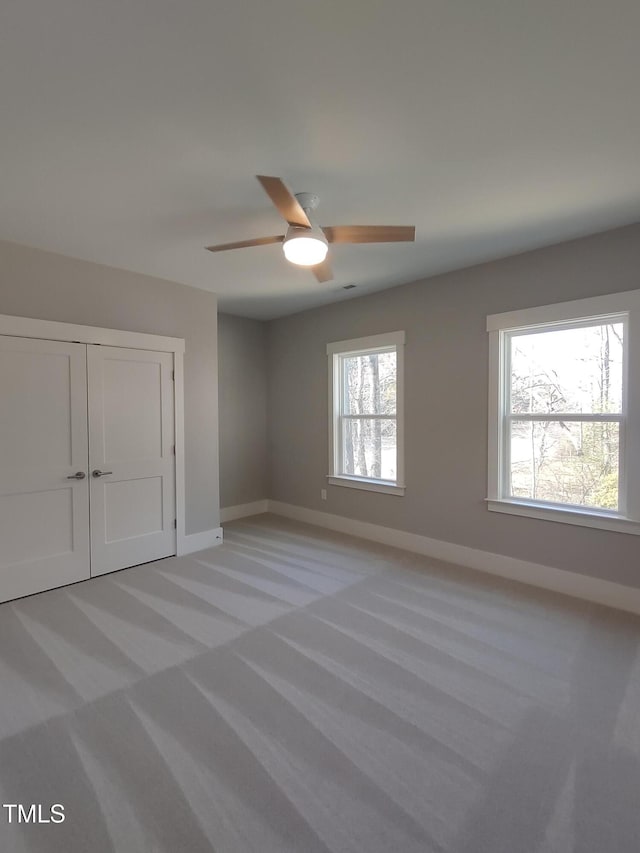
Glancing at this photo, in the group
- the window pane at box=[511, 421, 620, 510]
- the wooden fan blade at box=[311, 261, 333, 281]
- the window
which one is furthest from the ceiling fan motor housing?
the window pane at box=[511, 421, 620, 510]

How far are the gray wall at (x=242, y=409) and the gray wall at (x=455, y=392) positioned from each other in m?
0.65

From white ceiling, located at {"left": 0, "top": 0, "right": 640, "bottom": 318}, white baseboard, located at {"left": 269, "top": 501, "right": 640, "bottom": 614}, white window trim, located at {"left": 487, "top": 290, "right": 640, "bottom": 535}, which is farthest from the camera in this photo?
white baseboard, located at {"left": 269, "top": 501, "right": 640, "bottom": 614}

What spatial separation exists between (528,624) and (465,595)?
1.62ft

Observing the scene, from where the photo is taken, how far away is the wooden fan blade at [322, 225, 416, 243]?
7.51 feet

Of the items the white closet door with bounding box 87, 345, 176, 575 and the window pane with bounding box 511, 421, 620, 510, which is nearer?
the window pane with bounding box 511, 421, 620, 510

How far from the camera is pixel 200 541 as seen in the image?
4223 mm

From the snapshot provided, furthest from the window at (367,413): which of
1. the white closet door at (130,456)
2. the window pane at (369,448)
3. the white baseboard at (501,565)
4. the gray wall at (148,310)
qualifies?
the white closet door at (130,456)

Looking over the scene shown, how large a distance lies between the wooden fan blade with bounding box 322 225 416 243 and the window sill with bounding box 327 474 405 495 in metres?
2.59

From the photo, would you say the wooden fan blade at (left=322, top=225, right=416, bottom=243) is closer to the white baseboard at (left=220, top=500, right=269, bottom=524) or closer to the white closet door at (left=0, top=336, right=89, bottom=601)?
the white closet door at (left=0, top=336, right=89, bottom=601)

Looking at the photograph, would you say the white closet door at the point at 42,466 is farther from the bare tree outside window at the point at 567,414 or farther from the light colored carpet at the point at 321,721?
the bare tree outside window at the point at 567,414

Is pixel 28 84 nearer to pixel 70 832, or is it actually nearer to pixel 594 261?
pixel 70 832

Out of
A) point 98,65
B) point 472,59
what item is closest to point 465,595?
point 472,59

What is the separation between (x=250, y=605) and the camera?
299cm

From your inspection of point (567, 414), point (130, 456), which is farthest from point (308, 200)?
point (130, 456)
